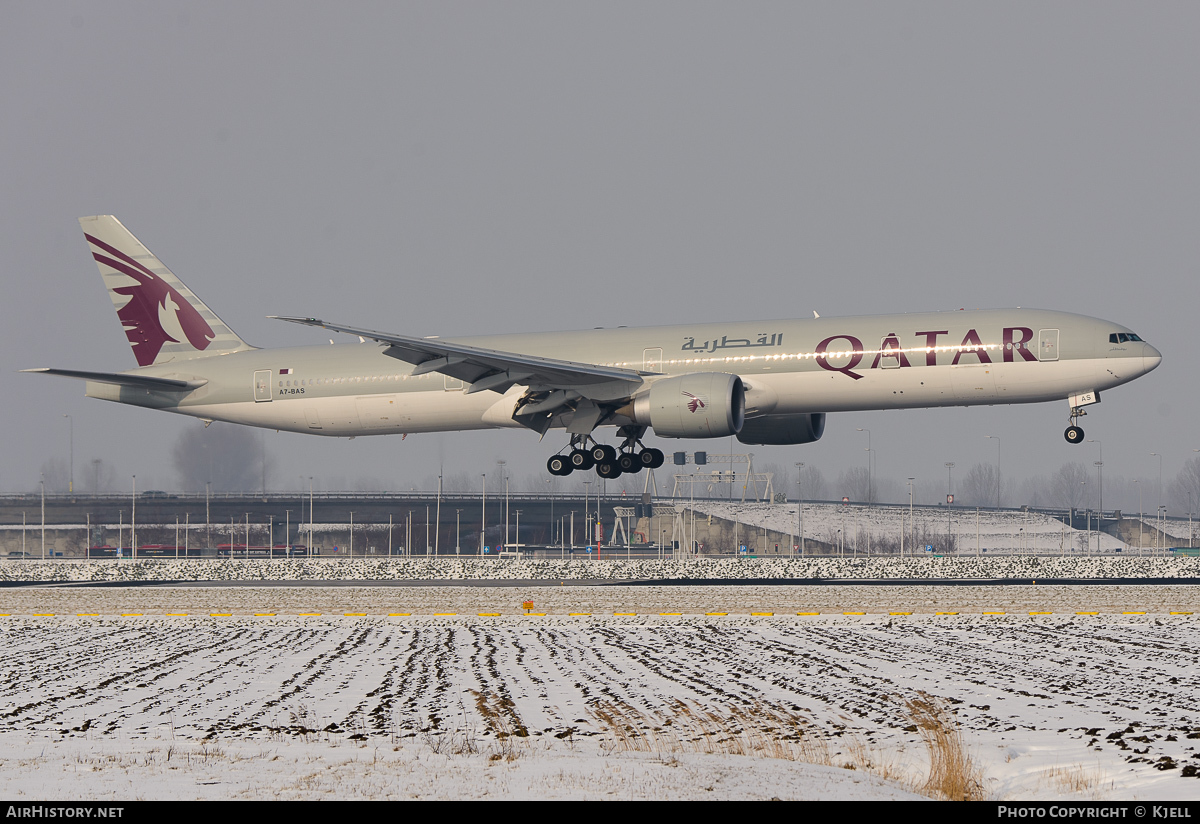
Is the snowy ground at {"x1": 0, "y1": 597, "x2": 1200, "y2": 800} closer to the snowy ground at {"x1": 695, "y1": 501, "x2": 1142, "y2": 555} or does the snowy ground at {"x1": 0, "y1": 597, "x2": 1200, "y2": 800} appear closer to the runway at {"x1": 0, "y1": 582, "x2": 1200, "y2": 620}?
the runway at {"x1": 0, "y1": 582, "x2": 1200, "y2": 620}

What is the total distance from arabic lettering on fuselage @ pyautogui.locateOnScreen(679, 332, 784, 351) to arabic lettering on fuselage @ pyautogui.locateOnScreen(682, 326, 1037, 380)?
5.01ft

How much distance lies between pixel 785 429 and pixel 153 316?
2680 centimetres

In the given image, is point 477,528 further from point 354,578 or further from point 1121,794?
point 1121,794

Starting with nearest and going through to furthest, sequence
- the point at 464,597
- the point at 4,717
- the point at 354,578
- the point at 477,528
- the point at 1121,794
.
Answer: the point at 1121,794
the point at 4,717
the point at 464,597
the point at 354,578
the point at 477,528

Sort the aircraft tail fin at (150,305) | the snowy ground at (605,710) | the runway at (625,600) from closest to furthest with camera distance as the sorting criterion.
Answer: the snowy ground at (605,710), the runway at (625,600), the aircraft tail fin at (150,305)

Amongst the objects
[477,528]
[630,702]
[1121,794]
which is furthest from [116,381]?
[477,528]

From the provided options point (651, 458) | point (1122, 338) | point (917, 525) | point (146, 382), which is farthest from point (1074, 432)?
point (917, 525)

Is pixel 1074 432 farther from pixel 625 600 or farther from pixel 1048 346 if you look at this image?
pixel 625 600

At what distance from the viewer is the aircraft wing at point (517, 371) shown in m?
37.6

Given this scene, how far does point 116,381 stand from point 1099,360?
35821mm

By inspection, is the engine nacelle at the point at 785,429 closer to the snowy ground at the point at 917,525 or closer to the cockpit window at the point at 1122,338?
the cockpit window at the point at 1122,338

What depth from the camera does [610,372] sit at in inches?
1537

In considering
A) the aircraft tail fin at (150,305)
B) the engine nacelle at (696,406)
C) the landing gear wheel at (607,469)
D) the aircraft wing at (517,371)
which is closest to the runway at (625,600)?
the landing gear wheel at (607,469)

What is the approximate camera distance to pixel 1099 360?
35.8m
